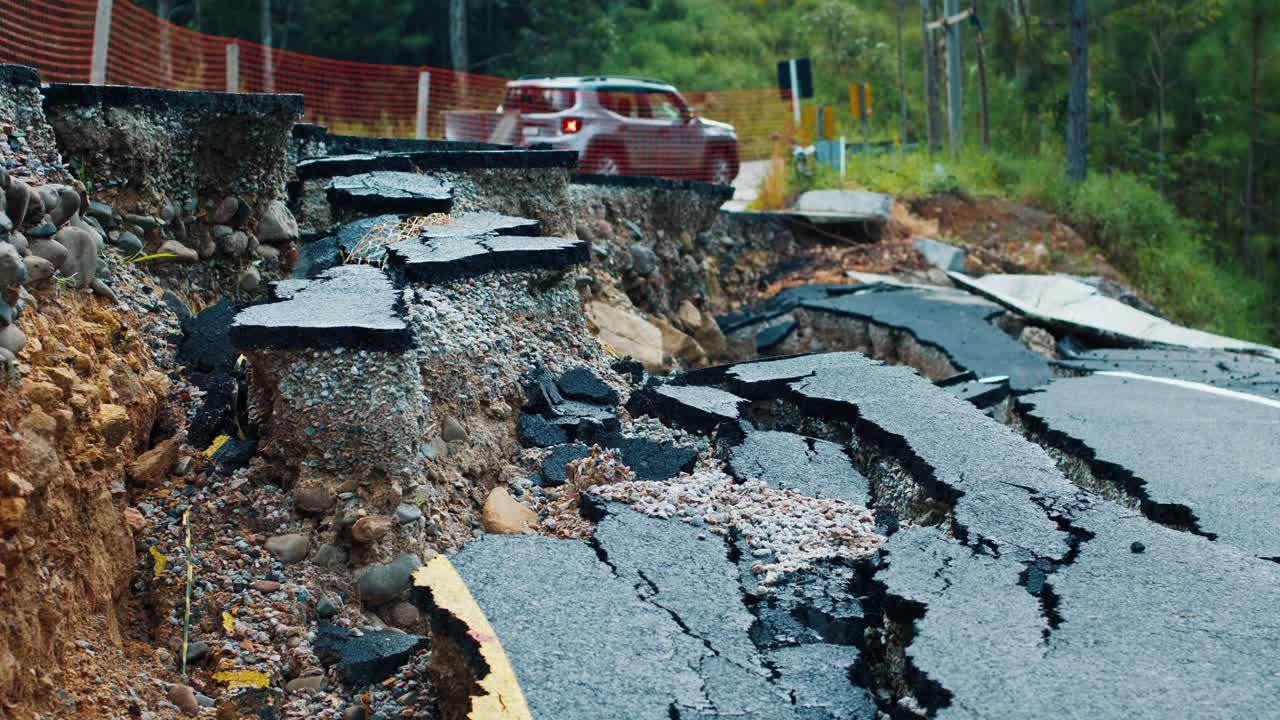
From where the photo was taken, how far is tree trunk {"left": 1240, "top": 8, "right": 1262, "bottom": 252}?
21375 millimetres

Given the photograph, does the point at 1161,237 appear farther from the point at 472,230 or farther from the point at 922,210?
the point at 472,230

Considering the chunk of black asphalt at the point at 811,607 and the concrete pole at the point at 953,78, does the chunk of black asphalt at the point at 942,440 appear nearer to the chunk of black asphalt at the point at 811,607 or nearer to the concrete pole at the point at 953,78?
the chunk of black asphalt at the point at 811,607

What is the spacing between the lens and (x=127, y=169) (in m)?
5.89

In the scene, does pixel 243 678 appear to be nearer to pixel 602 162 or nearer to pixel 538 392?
pixel 538 392

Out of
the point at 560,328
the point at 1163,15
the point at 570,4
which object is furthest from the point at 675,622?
the point at 570,4

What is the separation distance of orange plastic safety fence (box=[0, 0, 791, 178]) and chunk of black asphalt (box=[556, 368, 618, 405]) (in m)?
5.55

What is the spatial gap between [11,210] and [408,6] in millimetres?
23147

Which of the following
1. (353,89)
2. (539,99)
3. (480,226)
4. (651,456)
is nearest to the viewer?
(651,456)

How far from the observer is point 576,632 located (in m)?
3.89

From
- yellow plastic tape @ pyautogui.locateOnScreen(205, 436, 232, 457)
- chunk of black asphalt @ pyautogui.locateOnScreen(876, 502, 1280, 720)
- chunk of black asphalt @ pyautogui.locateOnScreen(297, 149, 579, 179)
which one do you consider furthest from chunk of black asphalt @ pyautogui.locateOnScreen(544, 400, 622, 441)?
chunk of black asphalt @ pyautogui.locateOnScreen(297, 149, 579, 179)

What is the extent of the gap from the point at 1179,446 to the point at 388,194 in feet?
15.6

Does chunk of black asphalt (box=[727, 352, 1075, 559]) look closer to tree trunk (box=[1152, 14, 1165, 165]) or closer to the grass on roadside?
the grass on roadside

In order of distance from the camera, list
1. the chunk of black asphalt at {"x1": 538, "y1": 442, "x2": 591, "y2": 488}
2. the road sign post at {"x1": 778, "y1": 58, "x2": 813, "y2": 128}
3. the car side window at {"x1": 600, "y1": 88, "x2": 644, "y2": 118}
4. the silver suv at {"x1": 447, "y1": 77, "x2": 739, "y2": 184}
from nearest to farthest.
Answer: the chunk of black asphalt at {"x1": 538, "y1": 442, "x2": 591, "y2": 488}, the silver suv at {"x1": 447, "y1": 77, "x2": 739, "y2": 184}, the car side window at {"x1": 600, "y1": 88, "x2": 644, "y2": 118}, the road sign post at {"x1": 778, "y1": 58, "x2": 813, "y2": 128}

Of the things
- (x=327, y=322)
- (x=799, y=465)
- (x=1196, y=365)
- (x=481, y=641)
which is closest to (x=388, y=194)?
(x=327, y=322)
